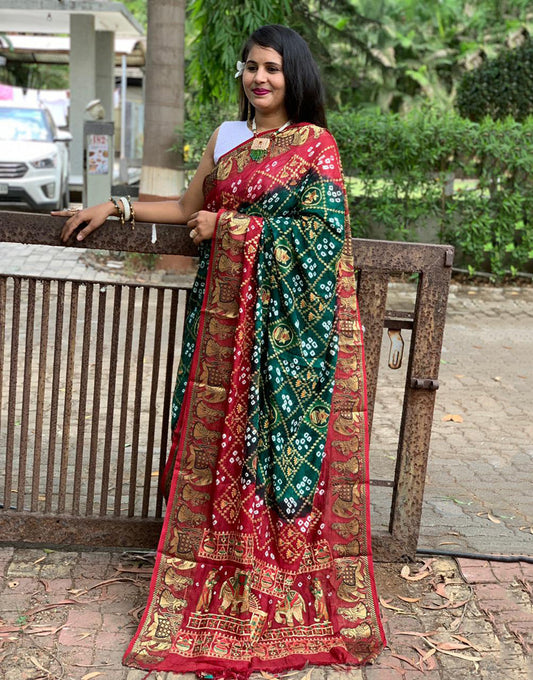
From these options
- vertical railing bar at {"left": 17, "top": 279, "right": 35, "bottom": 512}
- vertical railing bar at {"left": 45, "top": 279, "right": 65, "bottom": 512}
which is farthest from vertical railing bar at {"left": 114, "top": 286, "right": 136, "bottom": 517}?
→ vertical railing bar at {"left": 17, "top": 279, "right": 35, "bottom": 512}

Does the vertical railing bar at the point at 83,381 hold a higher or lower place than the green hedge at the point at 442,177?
lower

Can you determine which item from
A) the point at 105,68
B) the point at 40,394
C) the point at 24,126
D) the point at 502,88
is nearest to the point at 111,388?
the point at 40,394

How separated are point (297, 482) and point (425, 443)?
0.76 metres

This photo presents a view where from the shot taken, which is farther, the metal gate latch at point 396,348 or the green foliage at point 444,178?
the green foliage at point 444,178

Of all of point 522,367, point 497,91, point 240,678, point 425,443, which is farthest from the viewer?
point 497,91

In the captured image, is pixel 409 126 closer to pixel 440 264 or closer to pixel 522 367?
pixel 522 367

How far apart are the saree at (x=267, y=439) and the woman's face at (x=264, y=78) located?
0.12m

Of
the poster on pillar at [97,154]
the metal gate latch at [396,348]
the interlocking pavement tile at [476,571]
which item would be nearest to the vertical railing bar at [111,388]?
the metal gate latch at [396,348]

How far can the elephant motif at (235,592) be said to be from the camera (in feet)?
10.2

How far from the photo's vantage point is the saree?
3.04 meters

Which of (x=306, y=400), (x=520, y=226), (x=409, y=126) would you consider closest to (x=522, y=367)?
(x=520, y=226)

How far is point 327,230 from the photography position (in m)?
3.02

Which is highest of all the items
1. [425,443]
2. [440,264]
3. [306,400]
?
[440,264]

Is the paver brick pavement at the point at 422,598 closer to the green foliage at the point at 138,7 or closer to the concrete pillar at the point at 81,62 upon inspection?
the concrete pillar at the point at 81,62
